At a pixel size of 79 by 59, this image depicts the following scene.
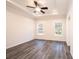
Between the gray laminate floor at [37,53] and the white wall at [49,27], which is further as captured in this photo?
the white wall at [49,27]

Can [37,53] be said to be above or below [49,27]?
below

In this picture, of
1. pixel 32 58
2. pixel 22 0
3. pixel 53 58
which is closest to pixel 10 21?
pixel 22 0

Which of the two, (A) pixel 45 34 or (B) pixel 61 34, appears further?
(A) pixel 45 34

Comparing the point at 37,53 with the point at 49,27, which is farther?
the point at 49,27

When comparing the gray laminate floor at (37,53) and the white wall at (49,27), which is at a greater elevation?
the white wall at (49,27)

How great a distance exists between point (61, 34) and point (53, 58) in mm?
4640

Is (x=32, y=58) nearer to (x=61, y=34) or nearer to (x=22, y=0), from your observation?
(x=22, y=0)

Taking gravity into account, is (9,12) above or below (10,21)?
above

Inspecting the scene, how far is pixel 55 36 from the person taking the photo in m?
7.26

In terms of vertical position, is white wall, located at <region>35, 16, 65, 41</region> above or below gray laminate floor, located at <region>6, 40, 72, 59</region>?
above

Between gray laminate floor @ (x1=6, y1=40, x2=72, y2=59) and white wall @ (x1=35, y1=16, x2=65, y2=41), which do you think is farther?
white wall @ (x1=35, y1=16, x2=65, y2=41)
